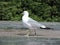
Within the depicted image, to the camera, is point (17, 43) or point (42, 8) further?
point (42, 8)

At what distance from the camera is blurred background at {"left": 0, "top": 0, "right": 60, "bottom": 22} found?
10.0 metres

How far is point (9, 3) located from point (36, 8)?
3.19 feet

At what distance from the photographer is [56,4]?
10828mm

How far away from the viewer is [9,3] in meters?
10.3

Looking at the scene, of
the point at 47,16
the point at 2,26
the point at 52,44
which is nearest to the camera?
the point at 52,44

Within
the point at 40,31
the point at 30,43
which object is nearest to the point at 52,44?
the point at 30,43

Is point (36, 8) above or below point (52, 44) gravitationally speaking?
below

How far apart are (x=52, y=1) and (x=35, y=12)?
0.79 meters

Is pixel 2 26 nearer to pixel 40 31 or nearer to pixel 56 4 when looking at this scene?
pixel 40 31

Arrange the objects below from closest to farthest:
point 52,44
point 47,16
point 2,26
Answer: point 52,44, point 2,26, point 47,16

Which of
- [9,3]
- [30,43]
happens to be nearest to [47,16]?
[9,3]

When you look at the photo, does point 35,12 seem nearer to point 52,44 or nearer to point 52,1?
point 52,1

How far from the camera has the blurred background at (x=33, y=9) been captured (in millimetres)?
10047

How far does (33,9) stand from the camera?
34.5 ft
